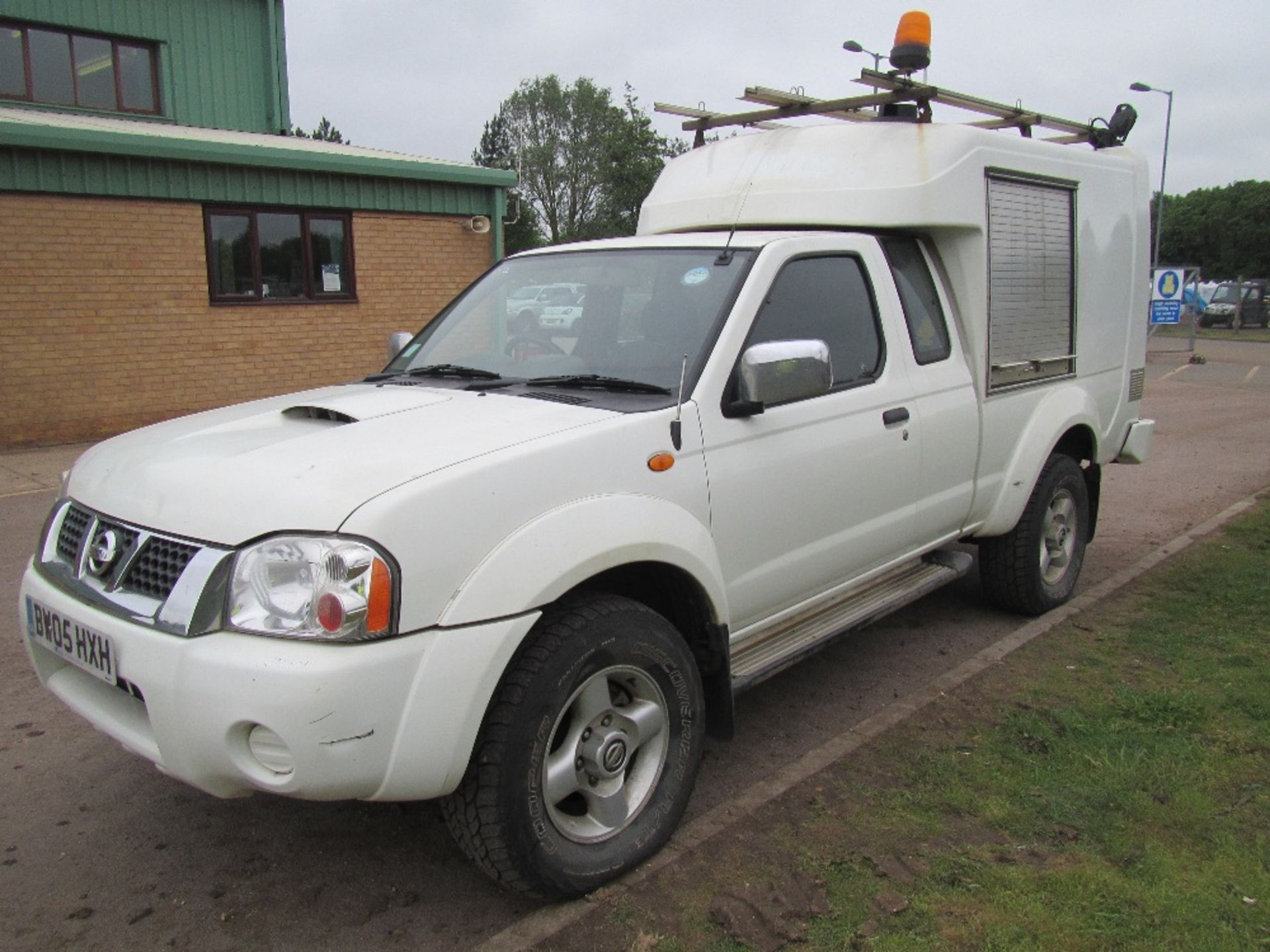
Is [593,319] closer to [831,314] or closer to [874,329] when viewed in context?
[831,314]

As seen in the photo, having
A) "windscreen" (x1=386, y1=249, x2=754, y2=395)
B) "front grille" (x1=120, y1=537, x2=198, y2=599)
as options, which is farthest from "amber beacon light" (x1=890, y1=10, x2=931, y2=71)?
"front grille" (x1=120, y1=537, x2=198, y2=599)

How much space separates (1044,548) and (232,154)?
9.94m

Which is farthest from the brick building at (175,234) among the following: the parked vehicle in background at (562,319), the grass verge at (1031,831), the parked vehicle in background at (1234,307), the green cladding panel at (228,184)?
the parked vehicle in background at (1234,307)

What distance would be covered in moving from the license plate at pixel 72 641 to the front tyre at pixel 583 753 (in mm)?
952

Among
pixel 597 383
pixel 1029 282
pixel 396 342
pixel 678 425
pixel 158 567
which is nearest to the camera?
pixel 158 567

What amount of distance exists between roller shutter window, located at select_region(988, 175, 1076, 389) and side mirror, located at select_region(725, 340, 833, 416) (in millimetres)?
1732

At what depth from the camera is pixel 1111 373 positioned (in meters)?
5.92

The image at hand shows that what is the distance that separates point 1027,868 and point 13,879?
300cm

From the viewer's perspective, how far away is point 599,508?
2.90 metres

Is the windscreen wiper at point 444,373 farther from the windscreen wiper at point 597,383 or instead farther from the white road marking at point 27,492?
the white road marking at point 27,492

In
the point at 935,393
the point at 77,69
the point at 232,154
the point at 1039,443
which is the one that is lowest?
the point at 1039,443

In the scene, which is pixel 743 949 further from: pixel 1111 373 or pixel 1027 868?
pixel 1111 373

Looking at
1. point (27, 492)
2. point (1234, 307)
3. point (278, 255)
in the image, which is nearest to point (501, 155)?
point (1234, 307)

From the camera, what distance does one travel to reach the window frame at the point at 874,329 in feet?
11.3
